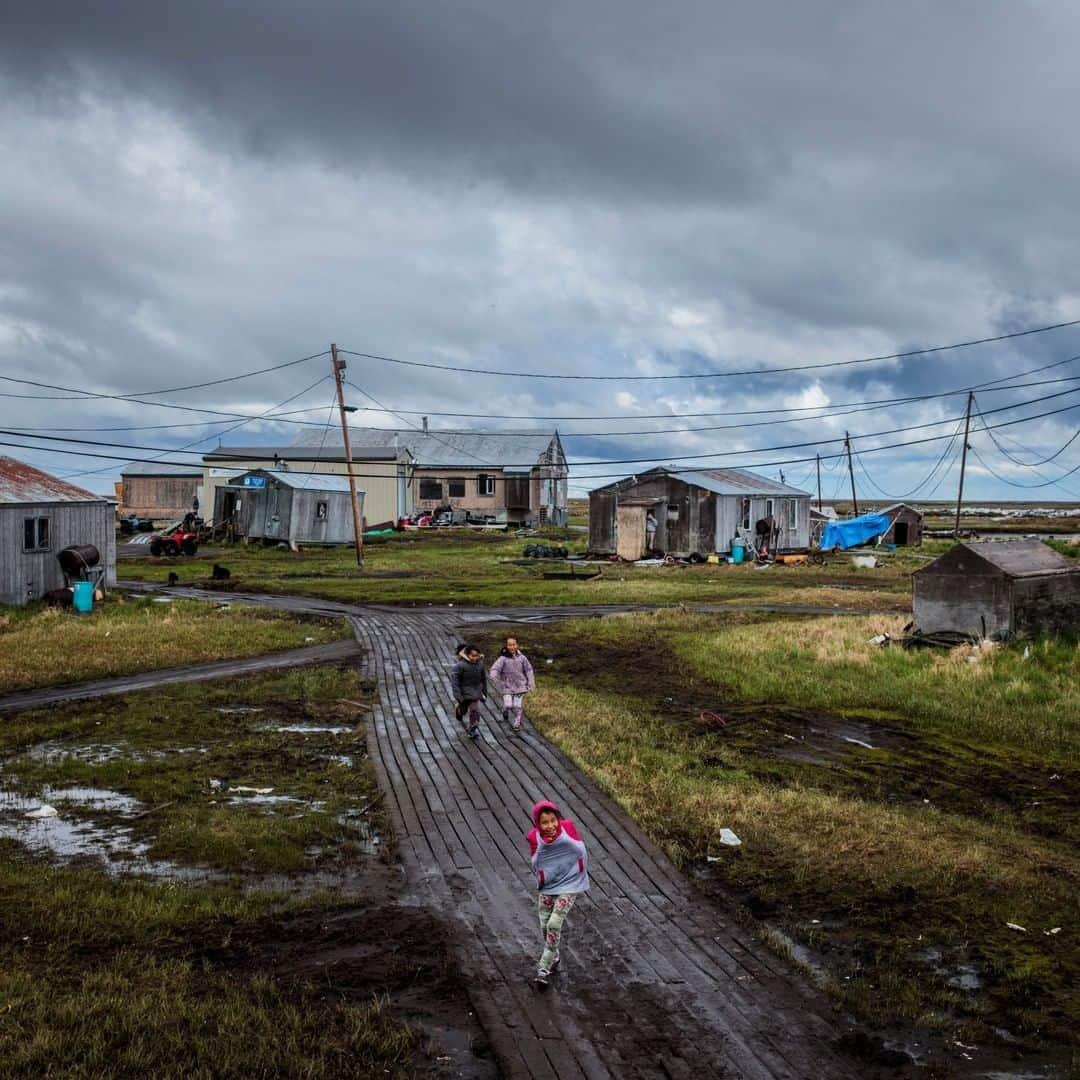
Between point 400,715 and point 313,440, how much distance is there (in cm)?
6096

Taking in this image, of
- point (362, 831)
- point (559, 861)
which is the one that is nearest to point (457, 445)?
point (362, 831)

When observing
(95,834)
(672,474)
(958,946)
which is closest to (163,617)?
(95,834)

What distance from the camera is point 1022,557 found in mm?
21219

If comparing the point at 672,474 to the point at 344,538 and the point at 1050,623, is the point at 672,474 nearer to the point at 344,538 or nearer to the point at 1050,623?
the point at 344,538

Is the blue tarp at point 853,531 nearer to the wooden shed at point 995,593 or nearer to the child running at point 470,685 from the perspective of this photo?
the wooden shed at point 995,593

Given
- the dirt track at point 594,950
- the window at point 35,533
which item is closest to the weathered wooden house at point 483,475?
the window at point 35,533

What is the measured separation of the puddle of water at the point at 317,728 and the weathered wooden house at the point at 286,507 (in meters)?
37.7

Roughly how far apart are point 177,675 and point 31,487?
496 inches

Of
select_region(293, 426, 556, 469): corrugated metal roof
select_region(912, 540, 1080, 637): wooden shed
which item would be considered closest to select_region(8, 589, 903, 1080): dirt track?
select_region(912, 540, 1080, 637): wooden shed

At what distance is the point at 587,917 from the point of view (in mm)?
8594

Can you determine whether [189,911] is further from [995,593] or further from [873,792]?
[995,593]

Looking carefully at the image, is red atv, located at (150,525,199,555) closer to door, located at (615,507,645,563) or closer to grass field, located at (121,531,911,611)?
grass field, located at (121,531,911,611)

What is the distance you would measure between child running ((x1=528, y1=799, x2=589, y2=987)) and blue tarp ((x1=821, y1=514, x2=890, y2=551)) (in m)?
50.1

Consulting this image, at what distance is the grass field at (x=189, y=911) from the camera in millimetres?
6254
